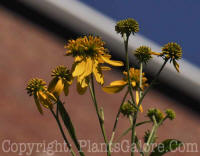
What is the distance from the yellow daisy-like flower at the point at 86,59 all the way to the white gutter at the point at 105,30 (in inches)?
120

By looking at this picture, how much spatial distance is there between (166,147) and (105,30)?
3.33m

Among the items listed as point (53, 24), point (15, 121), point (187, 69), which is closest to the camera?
point (15, 121)

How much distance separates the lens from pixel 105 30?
4211 millimetres

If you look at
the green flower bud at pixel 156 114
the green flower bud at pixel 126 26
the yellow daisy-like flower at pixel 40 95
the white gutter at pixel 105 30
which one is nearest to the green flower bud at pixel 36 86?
the yellow daisy-like flower at pixel 40 95

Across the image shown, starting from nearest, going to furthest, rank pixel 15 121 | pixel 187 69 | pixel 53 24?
pixel 15 121
pixel 187 69
pixel 53 24

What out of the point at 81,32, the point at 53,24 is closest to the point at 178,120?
the point at 81,32

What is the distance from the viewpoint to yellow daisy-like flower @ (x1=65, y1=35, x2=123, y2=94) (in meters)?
0.95

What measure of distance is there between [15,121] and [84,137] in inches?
27.7

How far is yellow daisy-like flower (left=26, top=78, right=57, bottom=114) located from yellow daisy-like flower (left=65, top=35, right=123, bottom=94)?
0.07m

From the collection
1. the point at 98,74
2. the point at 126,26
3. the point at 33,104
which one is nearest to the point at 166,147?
the point at 98,74

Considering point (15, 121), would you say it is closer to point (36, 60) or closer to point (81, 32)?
point (36, 60)

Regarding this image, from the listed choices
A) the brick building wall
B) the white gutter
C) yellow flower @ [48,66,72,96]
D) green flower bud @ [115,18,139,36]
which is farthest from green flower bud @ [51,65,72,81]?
the white gutter

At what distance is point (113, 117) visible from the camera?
4.31 metres

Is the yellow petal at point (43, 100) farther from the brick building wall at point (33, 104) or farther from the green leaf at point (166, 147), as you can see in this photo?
the brick building wall at point (33, 104)
